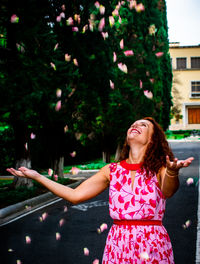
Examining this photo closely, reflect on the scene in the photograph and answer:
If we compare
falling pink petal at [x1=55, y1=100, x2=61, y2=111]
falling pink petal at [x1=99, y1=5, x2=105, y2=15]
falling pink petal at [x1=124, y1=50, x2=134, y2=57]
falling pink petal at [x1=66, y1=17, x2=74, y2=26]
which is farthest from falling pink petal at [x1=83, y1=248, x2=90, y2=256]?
falling pink petal at [x1=124, y1=50, x2=134, y2=57]

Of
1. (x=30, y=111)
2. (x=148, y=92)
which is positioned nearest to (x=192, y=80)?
(x=148, y=92)

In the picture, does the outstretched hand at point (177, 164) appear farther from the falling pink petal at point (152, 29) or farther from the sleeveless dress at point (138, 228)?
the falling pink petal at point (152, 29)

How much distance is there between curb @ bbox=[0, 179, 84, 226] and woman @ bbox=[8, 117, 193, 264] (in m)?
5.90

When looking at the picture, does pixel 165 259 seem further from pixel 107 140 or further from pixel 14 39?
pixel 107 140

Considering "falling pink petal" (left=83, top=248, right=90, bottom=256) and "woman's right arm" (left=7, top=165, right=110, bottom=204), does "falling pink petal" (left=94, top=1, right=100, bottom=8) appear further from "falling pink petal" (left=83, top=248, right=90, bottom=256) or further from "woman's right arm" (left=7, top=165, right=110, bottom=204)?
"woman's right arm" (left=7, top=165, right=110, bottom=204)

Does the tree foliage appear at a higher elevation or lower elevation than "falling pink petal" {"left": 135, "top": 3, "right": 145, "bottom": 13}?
lower

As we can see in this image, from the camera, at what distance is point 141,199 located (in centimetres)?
248

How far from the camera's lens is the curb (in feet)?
27.2

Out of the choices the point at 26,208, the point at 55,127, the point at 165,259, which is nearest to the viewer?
the point at 165,259

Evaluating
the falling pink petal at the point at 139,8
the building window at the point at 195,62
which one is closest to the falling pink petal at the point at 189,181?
the falling pink petal at the point at 139,8

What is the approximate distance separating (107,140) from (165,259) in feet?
60.5

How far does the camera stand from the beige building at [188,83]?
2512 inches

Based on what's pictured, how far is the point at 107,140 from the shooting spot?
20922mm

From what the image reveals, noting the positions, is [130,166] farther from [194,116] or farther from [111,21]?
[194,116]
